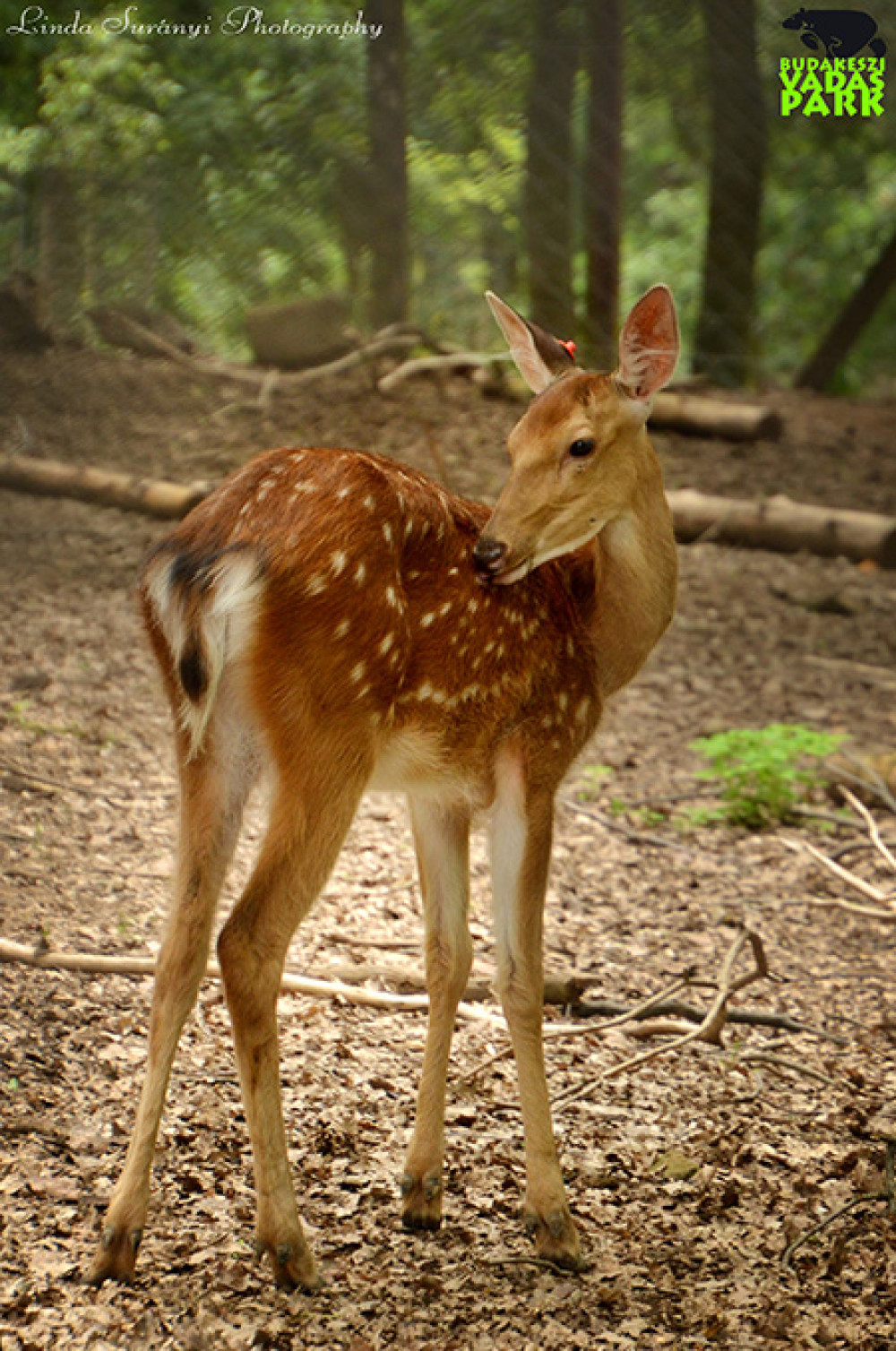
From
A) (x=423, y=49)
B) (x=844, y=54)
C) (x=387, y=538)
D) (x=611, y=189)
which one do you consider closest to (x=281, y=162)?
(x=423, y=49)

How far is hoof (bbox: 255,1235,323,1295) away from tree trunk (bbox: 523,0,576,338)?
6874 millimetres

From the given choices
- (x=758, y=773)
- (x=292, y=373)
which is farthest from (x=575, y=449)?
(x=292, y=373)

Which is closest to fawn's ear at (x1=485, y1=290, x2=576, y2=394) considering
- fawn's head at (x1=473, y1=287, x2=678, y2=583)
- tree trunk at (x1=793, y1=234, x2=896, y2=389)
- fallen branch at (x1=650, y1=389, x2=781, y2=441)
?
fawn's head at (x1=473, y1=287, x2=678, y2=583)

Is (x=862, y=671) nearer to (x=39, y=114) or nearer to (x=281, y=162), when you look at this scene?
(x=281, y=162)

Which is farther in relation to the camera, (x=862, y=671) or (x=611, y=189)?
(x=611, y=189)

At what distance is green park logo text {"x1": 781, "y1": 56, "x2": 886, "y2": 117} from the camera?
8.62 m

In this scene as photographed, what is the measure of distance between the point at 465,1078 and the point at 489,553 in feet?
4.50

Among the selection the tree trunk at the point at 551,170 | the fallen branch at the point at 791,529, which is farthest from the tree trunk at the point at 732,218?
the fallen branch at the point at 791,529

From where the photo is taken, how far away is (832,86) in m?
9.59

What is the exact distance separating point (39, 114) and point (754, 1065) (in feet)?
21.3

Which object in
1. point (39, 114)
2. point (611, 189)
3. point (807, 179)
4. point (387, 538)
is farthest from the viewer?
point (807, 179)

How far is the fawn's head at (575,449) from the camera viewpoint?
9.51 feet

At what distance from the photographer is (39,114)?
7.68 metres

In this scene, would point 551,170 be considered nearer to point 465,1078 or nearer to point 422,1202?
point 465,1078
